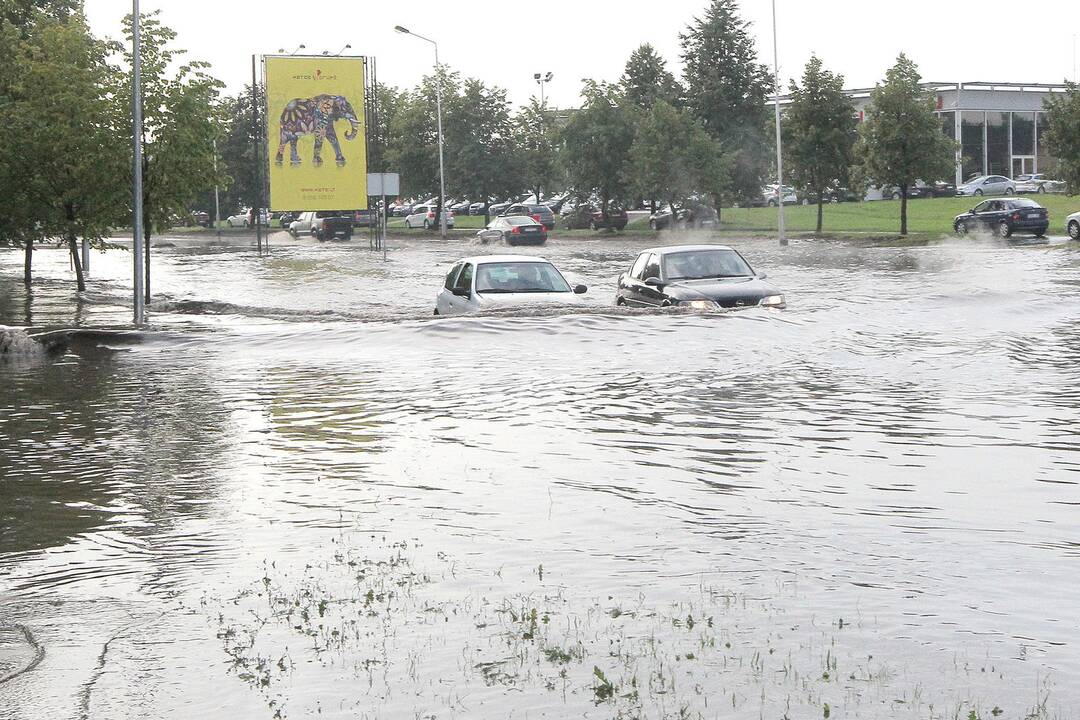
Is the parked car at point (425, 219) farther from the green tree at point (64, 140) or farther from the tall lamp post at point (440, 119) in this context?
the green tree at point (64, 140)

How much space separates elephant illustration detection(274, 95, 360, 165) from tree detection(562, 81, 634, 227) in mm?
15842

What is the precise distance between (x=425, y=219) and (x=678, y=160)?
25.4 meters

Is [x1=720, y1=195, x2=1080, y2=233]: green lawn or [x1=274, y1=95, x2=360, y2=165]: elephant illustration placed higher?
[x1=274, y1=95, x2=360, y2=165]: elephant illustration

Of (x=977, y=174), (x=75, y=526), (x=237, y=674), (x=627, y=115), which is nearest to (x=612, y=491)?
(x=75, y=526)

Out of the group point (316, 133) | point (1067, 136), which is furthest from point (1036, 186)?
point (316, 133)

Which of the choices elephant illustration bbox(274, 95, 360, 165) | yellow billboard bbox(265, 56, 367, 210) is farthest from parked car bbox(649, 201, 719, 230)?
elephant illustration bbox(274, 95, 360, 165)

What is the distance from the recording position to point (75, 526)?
369 inches

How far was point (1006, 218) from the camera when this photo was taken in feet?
165

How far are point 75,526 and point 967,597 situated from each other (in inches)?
224

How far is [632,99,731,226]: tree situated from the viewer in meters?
63.9

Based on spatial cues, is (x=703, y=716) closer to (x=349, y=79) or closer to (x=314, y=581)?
(x=314, y=581)

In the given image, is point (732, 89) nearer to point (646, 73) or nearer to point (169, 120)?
point (646, 73)

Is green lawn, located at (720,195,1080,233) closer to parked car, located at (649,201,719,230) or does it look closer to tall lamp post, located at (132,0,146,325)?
parked car, located at (649,201,719,230)

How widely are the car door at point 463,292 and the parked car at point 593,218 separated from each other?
48440 mm
